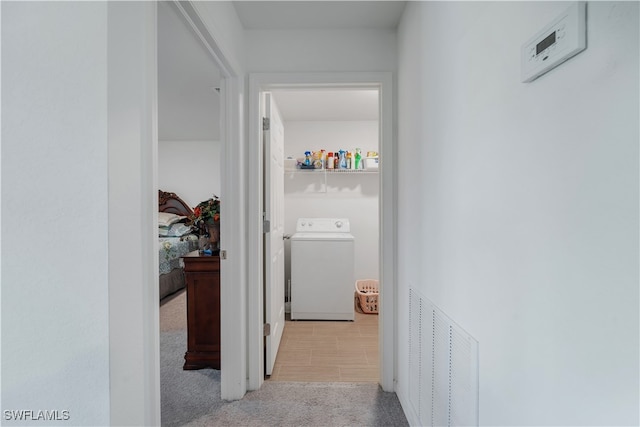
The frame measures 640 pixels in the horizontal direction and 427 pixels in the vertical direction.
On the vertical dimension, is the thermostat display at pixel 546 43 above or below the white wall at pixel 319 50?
below

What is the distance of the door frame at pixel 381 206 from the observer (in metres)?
1.97

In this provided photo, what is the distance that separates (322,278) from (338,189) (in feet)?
A: 3.77

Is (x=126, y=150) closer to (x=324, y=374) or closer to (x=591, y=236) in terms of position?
(x=591, y=236)

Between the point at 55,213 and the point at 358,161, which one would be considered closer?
the point at 55,213

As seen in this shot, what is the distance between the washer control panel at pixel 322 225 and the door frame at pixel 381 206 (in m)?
1.66

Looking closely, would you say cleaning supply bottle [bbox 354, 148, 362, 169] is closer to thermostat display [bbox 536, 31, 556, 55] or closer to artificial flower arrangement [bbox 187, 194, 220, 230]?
artificial flower arrangement [bbox 187, 194, 220, 230]

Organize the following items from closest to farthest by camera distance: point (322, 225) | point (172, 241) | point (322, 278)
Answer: point (322, 278) → point (322, 225) → point (172, 241)

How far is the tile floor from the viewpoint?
218 cm

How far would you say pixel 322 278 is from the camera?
319cm

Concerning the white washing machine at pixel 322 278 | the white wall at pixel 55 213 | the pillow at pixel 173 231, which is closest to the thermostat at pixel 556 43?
the white wall at pixel 55 213

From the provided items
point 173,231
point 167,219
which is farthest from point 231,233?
point 167,219

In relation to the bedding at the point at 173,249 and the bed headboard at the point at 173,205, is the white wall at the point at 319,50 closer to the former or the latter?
the bedding at the point at 173,249

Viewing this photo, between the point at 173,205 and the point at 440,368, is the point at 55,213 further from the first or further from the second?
the point at 173,205

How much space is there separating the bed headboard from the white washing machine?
Result: 2447mm
